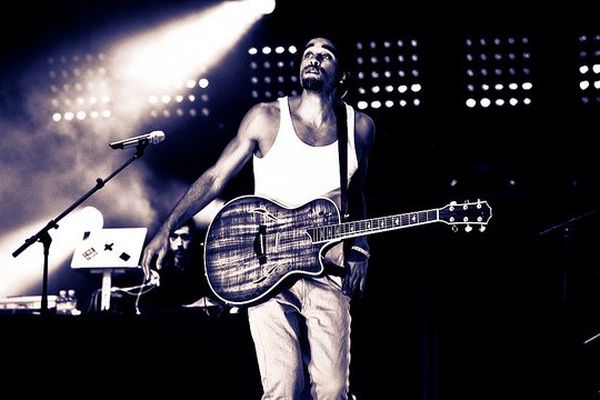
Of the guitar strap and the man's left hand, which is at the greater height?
the guitar strap

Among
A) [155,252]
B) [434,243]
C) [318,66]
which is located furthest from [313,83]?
[434,243]

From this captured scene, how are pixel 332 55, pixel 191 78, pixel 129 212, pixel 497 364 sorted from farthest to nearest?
pixel 129 212 → pixel 191 78 → pixel 497 364 → pixel 332 55

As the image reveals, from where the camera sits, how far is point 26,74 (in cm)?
702

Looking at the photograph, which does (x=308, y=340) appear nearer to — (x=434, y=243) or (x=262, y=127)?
(x=262, y=127)

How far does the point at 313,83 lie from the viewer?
4.01 meters

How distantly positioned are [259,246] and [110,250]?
279 cm

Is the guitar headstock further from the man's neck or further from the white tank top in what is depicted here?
the man's neck

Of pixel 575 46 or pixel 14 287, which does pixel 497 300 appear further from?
pixel 14 287

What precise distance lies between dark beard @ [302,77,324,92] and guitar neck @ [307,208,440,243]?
0.79 m

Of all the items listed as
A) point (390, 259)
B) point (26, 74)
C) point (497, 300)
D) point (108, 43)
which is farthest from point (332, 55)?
point (26, 74)

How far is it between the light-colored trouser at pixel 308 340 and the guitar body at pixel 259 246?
11 centimetres

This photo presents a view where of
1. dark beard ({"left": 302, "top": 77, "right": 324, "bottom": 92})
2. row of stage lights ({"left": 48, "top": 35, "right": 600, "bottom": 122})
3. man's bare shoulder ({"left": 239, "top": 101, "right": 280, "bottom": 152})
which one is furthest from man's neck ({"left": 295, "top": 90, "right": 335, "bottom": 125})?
row of stage lights ({"left": 48, "top": 35, "right": 600, "bottom": 122})

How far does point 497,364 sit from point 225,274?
2.17m

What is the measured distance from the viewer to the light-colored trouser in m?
3.63
